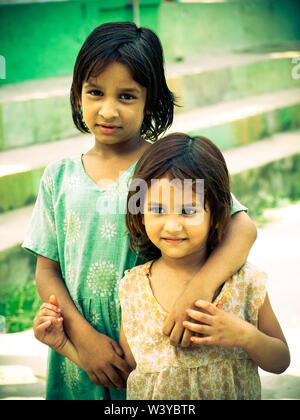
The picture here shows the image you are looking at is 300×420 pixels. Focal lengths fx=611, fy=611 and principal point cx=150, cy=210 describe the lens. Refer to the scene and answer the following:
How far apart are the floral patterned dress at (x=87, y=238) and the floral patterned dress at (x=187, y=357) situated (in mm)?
109

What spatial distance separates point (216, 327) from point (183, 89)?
167 inches

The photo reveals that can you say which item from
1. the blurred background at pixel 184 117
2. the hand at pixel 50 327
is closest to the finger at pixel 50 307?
the hand at pixel 50 327

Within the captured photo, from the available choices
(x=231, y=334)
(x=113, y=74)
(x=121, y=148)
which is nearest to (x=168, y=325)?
(x=231, y=334)

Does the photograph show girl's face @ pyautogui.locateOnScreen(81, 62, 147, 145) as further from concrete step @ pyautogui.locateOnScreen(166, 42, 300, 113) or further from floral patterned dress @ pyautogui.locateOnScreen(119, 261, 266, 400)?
concrete step @ pyautogui.locateOnScreen(166, 42, 300, 113)

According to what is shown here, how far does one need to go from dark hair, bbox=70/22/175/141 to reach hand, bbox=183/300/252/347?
0.56 meters

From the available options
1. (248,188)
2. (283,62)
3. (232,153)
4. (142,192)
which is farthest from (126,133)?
(283,62)

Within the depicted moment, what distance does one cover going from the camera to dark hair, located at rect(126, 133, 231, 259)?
1.41m

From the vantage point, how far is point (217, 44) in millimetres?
7379

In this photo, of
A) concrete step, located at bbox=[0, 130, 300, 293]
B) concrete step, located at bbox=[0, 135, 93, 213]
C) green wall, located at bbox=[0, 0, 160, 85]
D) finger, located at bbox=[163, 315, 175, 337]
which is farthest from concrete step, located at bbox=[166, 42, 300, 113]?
finger, located at bbox=[163, 315, 175, 337]

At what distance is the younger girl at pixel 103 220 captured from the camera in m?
1.49

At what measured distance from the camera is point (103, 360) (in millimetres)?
1521

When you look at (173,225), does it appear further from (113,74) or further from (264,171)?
(264,171)

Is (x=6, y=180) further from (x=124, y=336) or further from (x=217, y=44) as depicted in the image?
(x=217, y=44)

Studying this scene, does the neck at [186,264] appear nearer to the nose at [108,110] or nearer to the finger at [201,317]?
the finger at [201,317]
